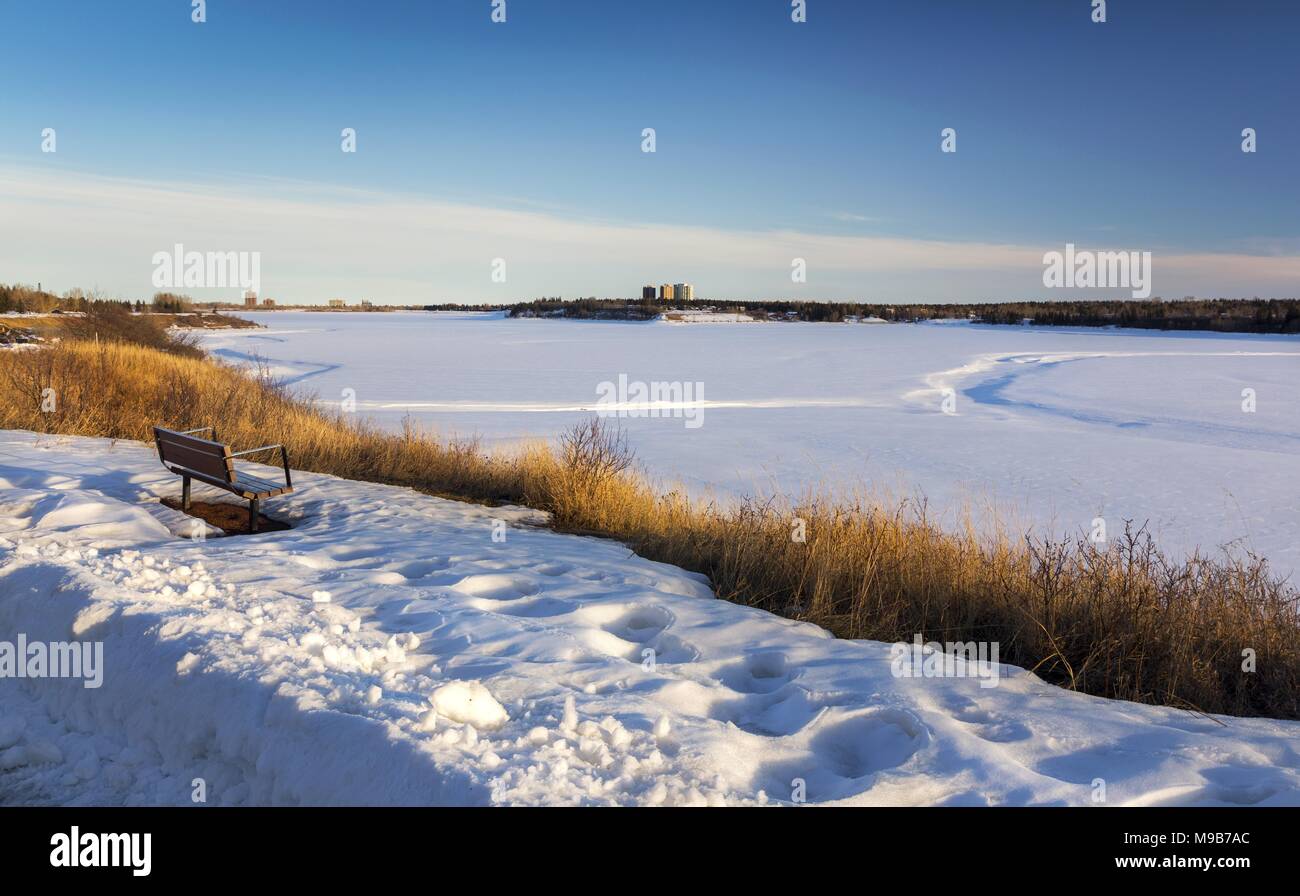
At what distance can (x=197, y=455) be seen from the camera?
8.21 meters

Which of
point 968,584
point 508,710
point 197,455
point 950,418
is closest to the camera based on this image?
point 508,710

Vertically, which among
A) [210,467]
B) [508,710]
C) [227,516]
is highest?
[210,467]

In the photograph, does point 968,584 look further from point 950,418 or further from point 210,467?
point 950,418

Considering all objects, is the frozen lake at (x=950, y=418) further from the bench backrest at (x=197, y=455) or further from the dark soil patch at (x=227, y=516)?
the bench backrest at (x=197, y=455)

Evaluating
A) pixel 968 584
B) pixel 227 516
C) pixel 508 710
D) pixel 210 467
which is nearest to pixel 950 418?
pixel 968 584

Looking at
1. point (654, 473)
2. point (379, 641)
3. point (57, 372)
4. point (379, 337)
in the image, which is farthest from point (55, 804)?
point (379, 337)

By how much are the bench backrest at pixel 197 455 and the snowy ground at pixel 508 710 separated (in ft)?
5.36

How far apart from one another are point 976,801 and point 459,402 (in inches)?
799

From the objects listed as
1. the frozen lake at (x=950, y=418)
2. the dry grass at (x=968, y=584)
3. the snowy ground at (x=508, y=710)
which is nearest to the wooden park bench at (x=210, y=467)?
the snowy ground at (x=508, y=710)

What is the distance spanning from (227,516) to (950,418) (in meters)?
15.4

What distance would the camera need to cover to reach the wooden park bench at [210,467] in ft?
Answer: 25.7

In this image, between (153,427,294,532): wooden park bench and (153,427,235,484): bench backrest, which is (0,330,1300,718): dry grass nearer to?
(153,427,294,532): wooden park bench

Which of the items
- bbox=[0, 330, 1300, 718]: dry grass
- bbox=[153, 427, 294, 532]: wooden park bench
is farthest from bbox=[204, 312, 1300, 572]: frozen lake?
bbox=[153, 427, 294, 532]: wooden park bench

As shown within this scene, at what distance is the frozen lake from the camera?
1170 cm
